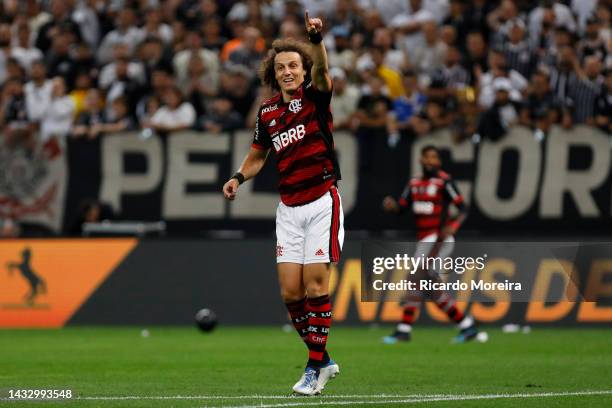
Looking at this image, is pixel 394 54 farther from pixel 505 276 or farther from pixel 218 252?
pixel 505 276

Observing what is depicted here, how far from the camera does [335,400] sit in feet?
32.1

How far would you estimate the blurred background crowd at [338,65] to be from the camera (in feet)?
68.7

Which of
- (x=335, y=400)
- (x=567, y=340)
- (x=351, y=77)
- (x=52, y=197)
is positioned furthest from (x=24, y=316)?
(x=335, y=400)

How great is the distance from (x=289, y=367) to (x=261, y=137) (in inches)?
128

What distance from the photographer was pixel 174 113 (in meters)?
21.9

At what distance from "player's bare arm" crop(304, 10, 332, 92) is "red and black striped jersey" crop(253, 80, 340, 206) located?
0.48ft

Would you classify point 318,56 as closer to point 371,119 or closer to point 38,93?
point 371,119

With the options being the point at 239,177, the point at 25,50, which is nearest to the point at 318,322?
the point at 239,177

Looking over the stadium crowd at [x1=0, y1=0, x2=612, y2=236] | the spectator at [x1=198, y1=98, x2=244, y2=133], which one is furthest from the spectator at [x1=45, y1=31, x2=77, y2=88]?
the spectator at [x1=198, y1=98, x2=244, y2=133]

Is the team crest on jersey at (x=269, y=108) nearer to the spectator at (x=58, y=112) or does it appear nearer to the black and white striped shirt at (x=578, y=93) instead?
the black and white striped shirt at (x=578, y=93)

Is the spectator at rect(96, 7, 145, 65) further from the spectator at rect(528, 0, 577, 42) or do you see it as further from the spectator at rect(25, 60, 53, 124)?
the spectator at rect(528, 0, 577, 42)

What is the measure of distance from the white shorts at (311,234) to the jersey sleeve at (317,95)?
0.74m

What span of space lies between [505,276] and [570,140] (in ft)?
27.0

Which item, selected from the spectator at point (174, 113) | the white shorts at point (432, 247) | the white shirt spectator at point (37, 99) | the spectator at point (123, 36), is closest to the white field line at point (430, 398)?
the white shorts at point (432, 247)
